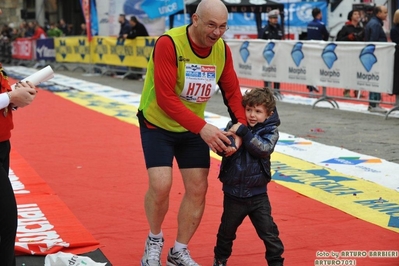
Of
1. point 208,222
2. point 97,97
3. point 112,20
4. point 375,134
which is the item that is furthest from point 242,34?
point 208,222

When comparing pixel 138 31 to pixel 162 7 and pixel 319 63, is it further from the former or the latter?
pixel 319 63

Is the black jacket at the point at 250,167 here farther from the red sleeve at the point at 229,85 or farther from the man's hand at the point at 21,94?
the man's hand at the point at 21,94

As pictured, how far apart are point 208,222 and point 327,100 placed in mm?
9127

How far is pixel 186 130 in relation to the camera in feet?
17.2

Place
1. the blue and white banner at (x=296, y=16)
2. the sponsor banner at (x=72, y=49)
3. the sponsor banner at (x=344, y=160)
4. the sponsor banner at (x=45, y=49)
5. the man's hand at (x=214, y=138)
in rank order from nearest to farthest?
the man's hand at (x=214, y=138) → the sponsor banner at (x=344, y=160) → the blue and white banner at (x=296, y=16) → the sponsor banner at (x=72, y=49) → the sponsor banner at (x=45, y=49)

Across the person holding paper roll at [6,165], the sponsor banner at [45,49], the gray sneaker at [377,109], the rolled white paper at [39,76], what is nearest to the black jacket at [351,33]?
the gray sneaker at [377,109]

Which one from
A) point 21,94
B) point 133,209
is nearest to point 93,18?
point 133,209

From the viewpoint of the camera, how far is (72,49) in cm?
2941

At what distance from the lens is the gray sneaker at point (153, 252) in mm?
5234

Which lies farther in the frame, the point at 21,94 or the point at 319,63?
the point at 319,63

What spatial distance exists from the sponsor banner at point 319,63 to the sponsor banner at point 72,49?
10.5m

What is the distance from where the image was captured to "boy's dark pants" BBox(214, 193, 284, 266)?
498cm

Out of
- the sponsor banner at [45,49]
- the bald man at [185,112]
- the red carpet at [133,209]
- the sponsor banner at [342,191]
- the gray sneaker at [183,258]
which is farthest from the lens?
the sponsor banner at [45,49]

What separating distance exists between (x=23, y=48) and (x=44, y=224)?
28.6 m
